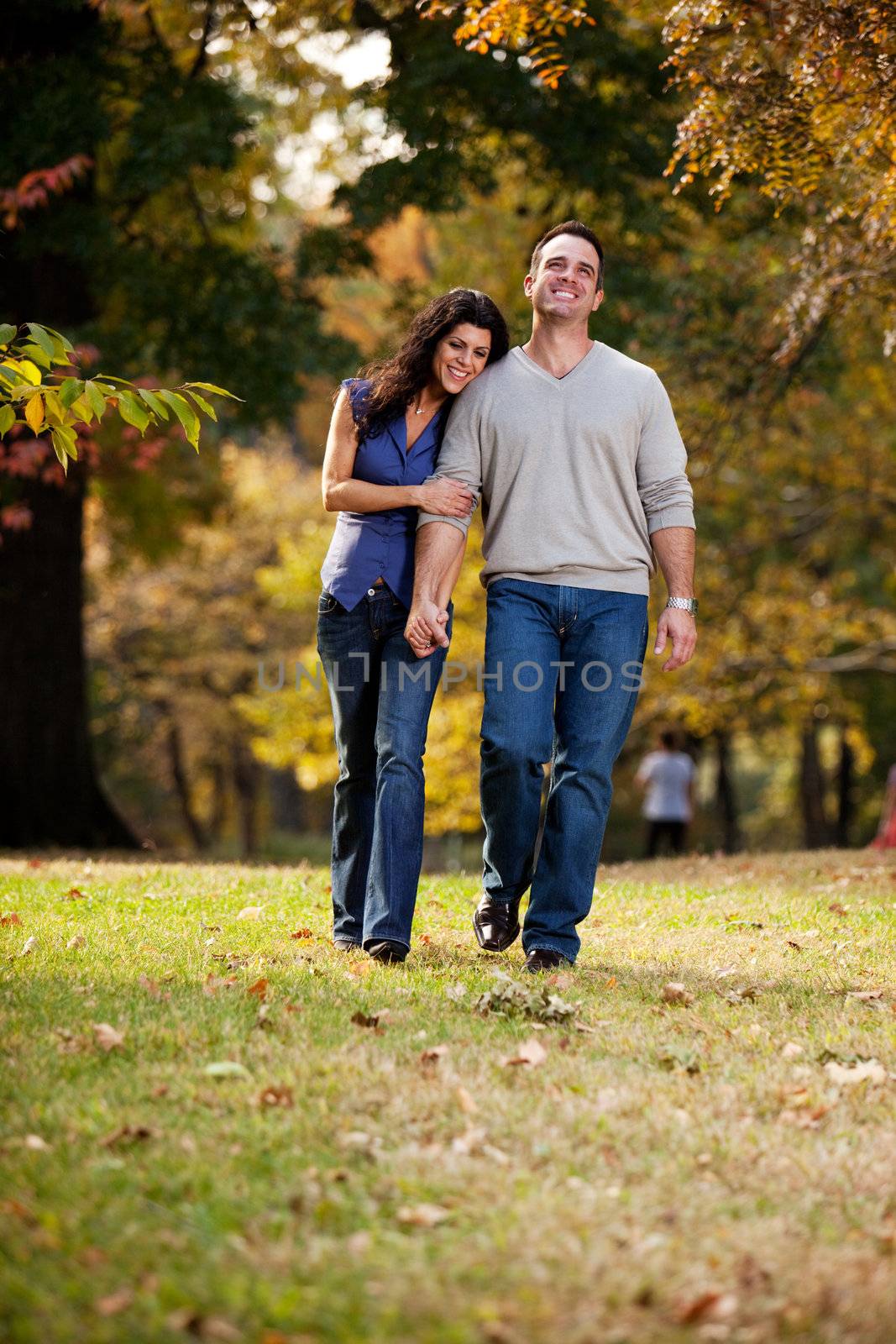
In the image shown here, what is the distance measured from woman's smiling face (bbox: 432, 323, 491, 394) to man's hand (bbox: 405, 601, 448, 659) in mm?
818

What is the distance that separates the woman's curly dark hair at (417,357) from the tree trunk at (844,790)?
2362 cm

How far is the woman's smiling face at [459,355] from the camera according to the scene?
4777 mm

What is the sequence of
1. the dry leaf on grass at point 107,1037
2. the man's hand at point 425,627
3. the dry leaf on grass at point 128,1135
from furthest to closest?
1. the man's hand at point 425,627
2. the dry leaf on grass at point 107,1037
3. the dry leaf on grass at point 128,1135

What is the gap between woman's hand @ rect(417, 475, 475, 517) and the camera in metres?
4.73

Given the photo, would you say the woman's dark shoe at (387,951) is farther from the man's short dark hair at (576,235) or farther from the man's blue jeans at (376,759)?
the man's short dark hair at (576,235)

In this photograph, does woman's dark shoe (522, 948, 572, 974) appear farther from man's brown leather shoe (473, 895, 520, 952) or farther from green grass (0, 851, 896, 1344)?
man's brown leather shoe (473, 895, 520, 952)

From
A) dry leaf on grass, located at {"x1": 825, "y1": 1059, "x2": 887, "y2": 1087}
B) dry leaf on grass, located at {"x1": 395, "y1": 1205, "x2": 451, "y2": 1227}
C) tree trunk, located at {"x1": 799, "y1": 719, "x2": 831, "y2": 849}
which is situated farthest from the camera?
tree trunk, located at {"x1": 799, "y1": 719, "x2": 831, "y2": 849}

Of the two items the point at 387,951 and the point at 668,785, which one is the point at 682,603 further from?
the point at 668,785

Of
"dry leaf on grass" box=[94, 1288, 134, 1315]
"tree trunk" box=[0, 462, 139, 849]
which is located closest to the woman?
"dry leaf on grass" box=[94, 1288, 134, 1315]

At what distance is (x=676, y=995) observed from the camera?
4309 millimetres

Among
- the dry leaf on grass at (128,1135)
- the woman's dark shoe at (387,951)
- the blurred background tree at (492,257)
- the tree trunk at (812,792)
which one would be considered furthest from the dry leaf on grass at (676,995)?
the tree trunk at (812,792)

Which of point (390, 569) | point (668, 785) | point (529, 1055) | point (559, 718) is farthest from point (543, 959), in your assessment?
point (668, 785)

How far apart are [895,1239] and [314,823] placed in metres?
31.9

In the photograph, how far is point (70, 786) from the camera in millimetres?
12188
